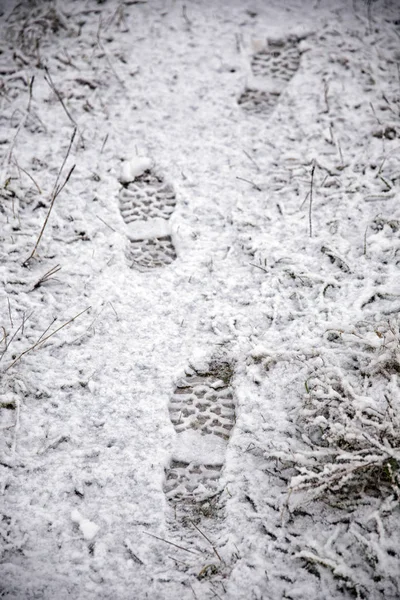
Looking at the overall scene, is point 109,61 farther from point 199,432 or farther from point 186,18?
point 199,432

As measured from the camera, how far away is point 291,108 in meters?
2.85

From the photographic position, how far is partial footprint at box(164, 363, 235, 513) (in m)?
1.53

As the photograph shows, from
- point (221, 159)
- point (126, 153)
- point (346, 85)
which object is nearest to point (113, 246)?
point (126, 153)

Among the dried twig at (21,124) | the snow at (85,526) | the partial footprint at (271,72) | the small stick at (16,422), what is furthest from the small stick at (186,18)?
the snow at (85,526)

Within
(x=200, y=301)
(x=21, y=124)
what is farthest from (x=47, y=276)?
(x=21, y=124)

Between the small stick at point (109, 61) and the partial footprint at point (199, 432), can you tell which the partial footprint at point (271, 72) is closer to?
the small stick at point (109, 61)

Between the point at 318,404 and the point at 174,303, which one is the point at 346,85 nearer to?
the point at 174,303

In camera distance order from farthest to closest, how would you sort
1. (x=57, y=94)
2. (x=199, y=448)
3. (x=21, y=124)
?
1. (x=57, y=94)
2. (x=21, y=124)
3. (x=199, y=448)

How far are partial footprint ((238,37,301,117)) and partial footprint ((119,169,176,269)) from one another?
3.15ft

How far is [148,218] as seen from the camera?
2375mm

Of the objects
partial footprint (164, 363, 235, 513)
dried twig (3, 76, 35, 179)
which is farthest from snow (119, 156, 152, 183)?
partial footprint (164, 363, 235, 513)

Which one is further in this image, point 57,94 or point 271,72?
point 271,72

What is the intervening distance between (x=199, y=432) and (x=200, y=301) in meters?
0.67

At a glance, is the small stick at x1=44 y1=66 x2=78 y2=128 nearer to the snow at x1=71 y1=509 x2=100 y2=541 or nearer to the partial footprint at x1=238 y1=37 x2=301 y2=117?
the partial footprint at x1=238 y1=37 x2=301 y2=117
